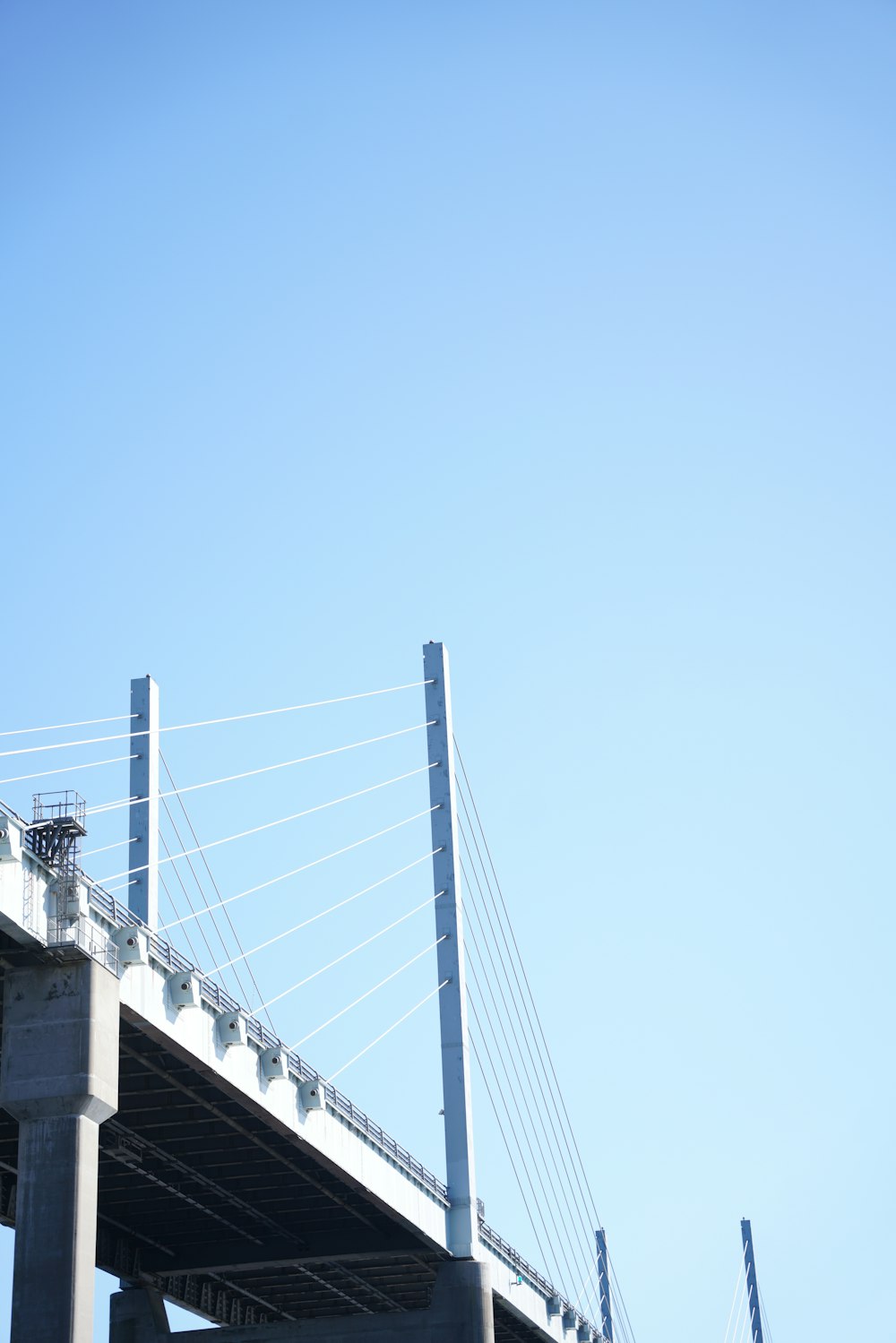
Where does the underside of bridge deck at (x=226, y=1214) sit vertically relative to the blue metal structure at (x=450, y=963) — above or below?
below

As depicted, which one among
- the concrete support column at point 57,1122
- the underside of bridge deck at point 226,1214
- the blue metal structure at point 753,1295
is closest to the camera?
the concrete support column at point 57,1122

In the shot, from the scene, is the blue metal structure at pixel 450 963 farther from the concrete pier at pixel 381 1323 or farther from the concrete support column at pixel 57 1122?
the concrete support column at pixel 57 1122

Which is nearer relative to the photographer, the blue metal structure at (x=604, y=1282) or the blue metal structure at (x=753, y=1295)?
the blue metal structure at (x=604, y=1282)

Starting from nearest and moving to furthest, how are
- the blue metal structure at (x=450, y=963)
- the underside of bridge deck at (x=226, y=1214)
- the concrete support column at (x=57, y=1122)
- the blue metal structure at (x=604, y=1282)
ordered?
the concrete support column at (x=57, y=1122)
the underside of bridge deck at (x=226, y=1214)
the blue metal structure at (x=450, y=963)
the blue metal structure at (x=604, y=1282)

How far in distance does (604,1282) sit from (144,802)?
214 ft

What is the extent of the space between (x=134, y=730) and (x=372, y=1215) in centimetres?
1537

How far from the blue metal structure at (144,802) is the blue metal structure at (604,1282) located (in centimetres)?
5655

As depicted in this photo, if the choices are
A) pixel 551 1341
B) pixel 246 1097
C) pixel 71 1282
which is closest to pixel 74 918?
pixel 71 1282

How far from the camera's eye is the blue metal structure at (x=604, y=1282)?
10145cm

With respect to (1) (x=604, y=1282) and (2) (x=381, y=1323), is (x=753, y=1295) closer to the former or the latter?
(1) (x=604, y=1282)

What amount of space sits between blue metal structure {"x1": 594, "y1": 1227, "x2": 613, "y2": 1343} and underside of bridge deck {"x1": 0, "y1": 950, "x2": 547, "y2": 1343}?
2993cm

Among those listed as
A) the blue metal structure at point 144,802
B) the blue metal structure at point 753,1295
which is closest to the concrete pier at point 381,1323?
the blue metal structure at point 144,802

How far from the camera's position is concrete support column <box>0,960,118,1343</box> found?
33.6 metres

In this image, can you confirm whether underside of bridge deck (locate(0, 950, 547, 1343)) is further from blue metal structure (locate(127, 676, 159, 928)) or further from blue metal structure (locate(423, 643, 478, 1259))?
blue metal structure (locate(127, 676, 159, 928))
